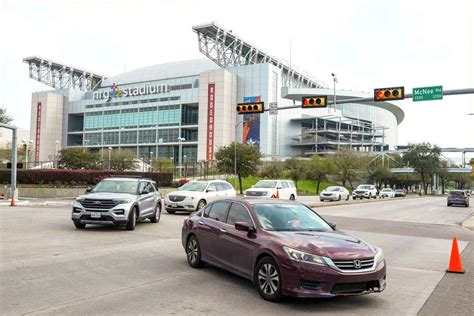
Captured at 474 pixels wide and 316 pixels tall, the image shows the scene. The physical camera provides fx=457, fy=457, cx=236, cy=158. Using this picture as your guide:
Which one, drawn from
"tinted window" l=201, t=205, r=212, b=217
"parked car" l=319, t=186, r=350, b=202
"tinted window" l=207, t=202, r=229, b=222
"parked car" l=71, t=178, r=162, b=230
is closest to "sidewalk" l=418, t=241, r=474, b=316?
"tinted window" l=207, t=202, r=229, b=222

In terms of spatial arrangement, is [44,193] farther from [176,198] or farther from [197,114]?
[197,114]

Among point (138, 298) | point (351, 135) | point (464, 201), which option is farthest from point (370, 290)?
point (351, 135)

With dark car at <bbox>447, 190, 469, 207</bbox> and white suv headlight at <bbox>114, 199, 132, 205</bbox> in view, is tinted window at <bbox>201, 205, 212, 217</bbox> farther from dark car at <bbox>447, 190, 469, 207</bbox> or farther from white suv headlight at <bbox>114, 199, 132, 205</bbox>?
dark car at <bbox>447, 190, 469, 207</bbox>


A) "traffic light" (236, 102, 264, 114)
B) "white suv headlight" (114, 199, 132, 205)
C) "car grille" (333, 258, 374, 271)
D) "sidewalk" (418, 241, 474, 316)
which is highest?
"traffic light" (236, 102, 264, 114)

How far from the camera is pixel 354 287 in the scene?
618cm

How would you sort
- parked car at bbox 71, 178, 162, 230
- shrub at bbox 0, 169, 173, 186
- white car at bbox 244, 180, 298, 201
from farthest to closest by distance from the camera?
shrub at bbox 0, 169, 173, 186
white car at bbox 244, 180, 298, 201
parked car at bbox 71, 178, 162, 230

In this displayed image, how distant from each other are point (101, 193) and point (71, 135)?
4804 inches

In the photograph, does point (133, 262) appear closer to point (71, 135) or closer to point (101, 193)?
point (101, 193)

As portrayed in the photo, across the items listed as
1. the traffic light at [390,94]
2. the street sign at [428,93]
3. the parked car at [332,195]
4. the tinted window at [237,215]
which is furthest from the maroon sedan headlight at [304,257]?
the parked car at [332,195]

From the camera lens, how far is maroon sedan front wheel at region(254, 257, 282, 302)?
20.9 ft

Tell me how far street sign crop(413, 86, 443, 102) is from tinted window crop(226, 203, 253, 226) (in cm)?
1843

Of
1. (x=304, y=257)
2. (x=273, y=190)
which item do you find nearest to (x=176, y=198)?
(x=273, y=190)

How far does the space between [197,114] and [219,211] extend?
10237 centimetres

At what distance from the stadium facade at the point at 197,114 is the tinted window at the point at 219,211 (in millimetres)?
79875
